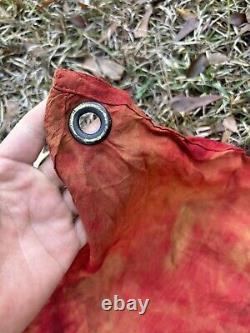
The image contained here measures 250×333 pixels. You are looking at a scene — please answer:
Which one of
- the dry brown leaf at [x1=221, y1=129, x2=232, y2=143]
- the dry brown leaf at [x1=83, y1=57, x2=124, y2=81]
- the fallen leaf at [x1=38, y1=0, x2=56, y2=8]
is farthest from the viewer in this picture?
the fallen leaf at [x1=38, y1=0, x2=56, y2=8]

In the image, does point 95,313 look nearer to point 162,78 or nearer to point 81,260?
point 81,260

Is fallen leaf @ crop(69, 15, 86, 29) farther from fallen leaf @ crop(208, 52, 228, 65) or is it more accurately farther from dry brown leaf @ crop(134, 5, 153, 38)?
fallen leaf @ crop(208, 52, 228, 65)

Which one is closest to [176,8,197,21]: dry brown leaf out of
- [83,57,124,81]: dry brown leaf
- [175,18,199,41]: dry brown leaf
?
[175,18,199,41]: dry brown leaf

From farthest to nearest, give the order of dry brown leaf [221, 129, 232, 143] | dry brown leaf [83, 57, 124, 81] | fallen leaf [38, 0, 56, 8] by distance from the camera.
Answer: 1. fallen leaf [38, 0, 56, 8]
2. dry brown leaf [83, 57, 124, 81]
3. dry brown leaf [221, 129, 232, 143]

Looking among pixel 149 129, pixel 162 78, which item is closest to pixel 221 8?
pixel 162 78

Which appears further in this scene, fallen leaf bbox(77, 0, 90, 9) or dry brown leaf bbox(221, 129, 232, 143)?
fallen leaf bbox(77, 0, 90, 9)

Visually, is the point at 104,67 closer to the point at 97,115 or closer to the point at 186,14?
the point at 186,14

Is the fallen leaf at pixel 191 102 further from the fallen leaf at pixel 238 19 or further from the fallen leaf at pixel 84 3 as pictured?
the fallen leaf at pixel 84 3
